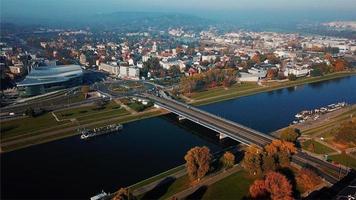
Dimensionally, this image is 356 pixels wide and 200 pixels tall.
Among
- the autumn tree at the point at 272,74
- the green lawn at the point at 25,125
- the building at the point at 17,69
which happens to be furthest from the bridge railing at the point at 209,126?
the building at the point at 17,69

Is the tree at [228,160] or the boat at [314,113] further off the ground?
the tree at [228,160]

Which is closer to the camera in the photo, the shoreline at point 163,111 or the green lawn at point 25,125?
the shoreline at point 163,111

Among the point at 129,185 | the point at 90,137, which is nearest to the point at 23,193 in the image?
the point at 129,185

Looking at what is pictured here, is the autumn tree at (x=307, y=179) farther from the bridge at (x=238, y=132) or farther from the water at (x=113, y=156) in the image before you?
the water at (x=113, y=156)

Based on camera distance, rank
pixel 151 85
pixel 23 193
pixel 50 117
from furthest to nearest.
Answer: pixel 151 85 → pixel 50 117 → pixel 23 193

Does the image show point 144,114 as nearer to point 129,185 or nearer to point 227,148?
point 227,148

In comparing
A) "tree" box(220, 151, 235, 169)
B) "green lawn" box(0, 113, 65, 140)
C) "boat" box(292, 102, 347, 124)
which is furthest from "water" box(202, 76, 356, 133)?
"green lawn" box(0, 113, 65, 140)
